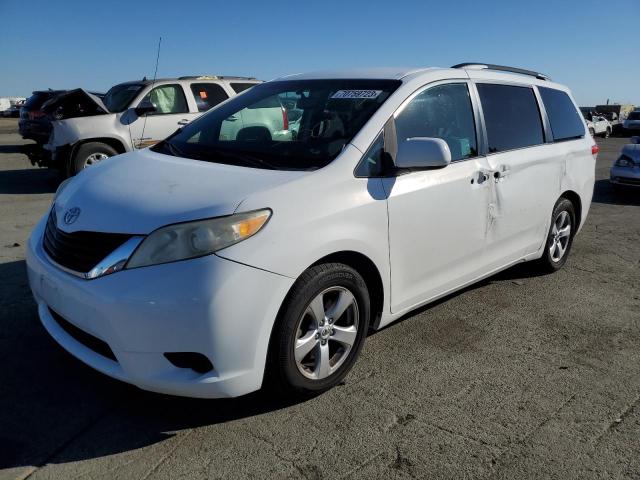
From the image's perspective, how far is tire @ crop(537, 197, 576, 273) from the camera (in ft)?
16.3

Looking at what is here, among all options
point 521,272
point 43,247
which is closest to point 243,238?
point 43,247

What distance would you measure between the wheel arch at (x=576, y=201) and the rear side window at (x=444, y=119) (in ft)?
5.29

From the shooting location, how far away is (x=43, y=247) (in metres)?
3.05

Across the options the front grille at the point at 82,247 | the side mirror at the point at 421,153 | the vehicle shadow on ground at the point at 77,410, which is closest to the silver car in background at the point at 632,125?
the side mirror at the point at 421,153

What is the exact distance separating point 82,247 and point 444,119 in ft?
7.80

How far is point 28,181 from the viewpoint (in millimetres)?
10867

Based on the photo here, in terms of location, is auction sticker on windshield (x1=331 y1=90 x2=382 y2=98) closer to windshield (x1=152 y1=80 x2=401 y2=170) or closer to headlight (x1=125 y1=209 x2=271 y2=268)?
windshield (x1=152 y1=80 x2=401 y2=170)

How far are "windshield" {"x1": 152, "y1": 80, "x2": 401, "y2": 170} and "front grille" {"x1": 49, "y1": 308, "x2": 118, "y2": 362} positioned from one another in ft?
3.94

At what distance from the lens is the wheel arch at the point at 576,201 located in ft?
16.6

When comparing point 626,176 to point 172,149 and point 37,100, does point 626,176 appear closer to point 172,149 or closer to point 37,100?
point 172,149

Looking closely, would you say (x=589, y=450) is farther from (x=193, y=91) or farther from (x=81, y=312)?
(x=193, y=91)

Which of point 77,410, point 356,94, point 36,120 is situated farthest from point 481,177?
point 36,120

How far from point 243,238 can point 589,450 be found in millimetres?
1887

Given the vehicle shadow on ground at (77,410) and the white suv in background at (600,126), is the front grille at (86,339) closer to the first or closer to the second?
the vehicle shadow on ground at (77,410)
